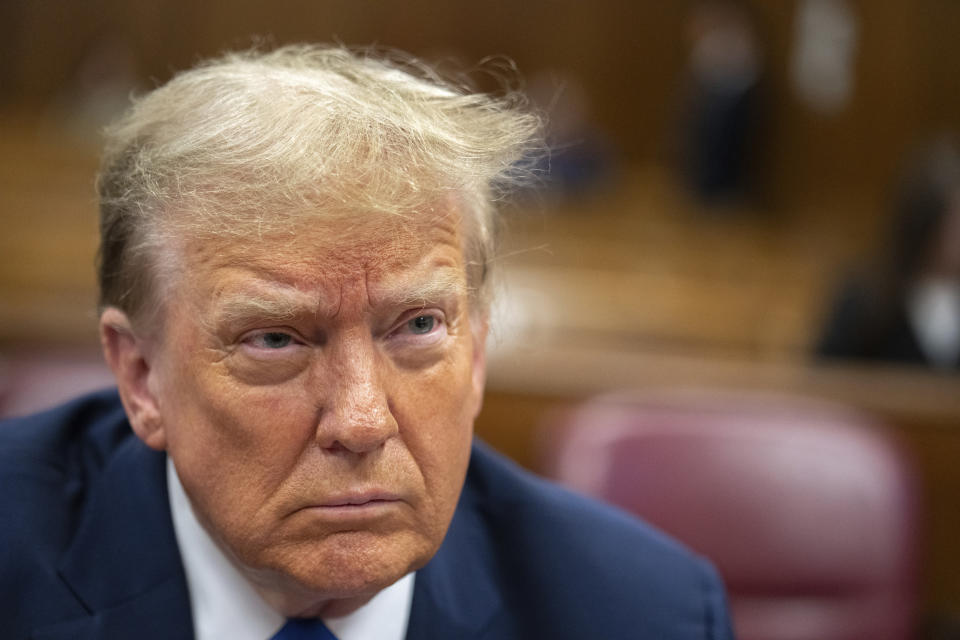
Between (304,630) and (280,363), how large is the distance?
284 mm

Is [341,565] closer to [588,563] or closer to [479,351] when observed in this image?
[479,351]

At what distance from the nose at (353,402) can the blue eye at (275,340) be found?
4 centimetres

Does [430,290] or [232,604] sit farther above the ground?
[430,290]

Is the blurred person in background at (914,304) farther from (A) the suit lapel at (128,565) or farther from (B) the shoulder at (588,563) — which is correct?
(A) the suit lapel at (128,565)

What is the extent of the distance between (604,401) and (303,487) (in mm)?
1219

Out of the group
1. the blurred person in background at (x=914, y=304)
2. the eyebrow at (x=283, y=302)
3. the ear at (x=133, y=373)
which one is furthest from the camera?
the blurred person in background at (x=914, y=304)

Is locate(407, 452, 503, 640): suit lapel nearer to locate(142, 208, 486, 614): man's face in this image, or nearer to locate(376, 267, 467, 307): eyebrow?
locate(142, 208, 486, 614): man's face

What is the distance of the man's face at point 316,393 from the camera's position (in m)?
0.92

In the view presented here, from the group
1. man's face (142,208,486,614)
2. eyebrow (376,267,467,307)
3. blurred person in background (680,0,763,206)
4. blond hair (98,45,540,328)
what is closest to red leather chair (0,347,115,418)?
blond hair (98,45,540,328)

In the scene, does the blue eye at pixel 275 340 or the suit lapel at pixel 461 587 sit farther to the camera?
the suit lapel at pixel 461 587

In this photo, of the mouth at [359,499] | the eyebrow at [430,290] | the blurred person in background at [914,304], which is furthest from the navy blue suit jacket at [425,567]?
the blurred person in background at [914,304]

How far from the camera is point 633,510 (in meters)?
1.83

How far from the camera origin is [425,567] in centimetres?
118

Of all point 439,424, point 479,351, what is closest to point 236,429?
point 439,424
